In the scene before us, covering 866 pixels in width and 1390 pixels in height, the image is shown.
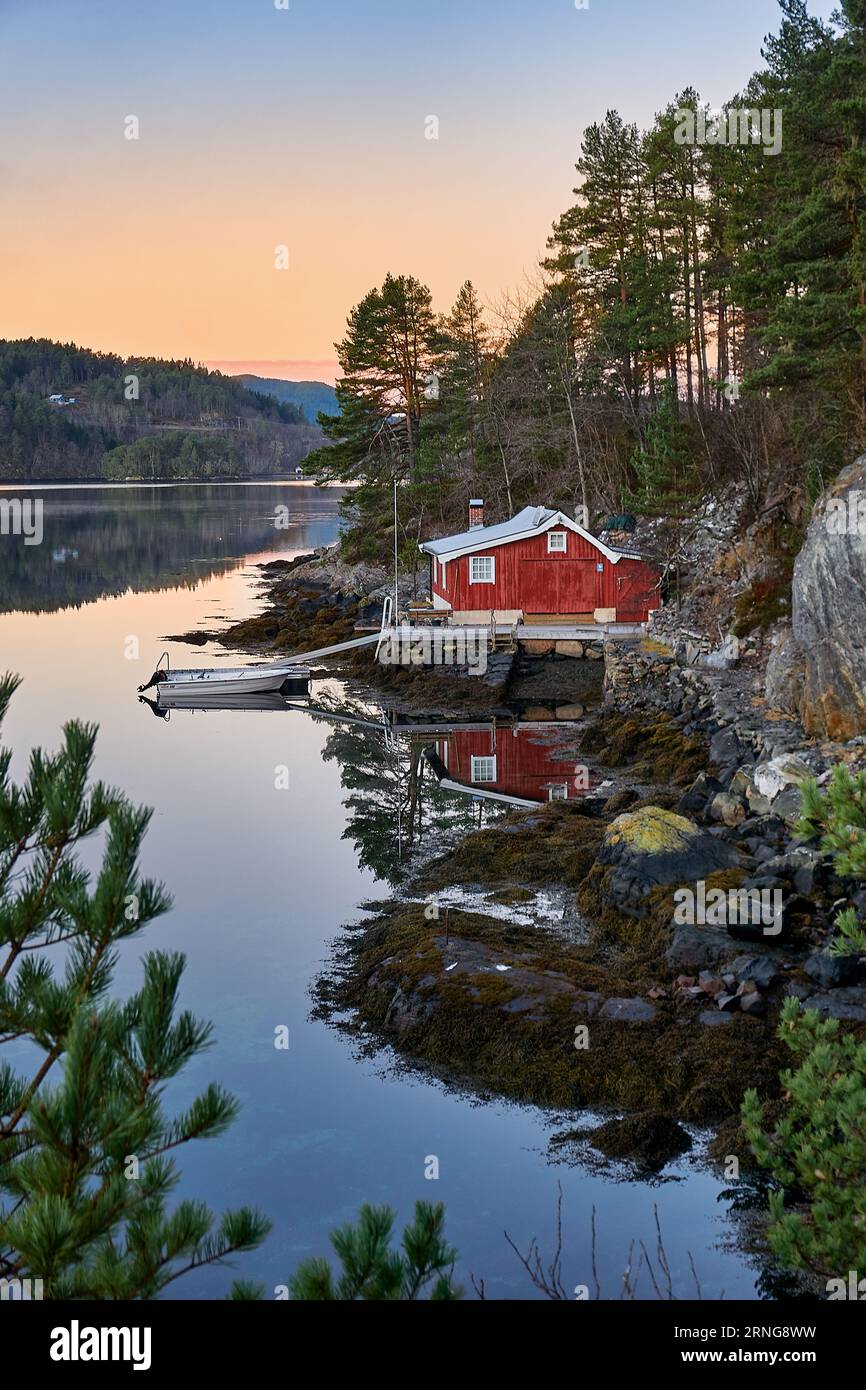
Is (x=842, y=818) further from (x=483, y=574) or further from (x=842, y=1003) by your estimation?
(x=483, y=574)

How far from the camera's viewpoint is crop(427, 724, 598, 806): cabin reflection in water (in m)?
27.1

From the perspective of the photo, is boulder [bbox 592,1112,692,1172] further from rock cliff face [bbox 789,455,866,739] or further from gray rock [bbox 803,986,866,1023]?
rock cliff face [bbox 789,455,866,739]

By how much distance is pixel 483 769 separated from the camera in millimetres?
29828

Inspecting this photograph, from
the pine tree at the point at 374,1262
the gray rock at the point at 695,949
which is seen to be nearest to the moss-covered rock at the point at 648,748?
the gray rock at the point at 695,949

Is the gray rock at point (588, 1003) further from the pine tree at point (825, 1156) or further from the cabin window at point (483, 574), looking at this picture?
the cabin window at point (483, 574)

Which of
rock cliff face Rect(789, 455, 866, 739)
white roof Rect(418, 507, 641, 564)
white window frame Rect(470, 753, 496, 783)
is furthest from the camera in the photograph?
white roof Rect(418, 507, 641, 564)

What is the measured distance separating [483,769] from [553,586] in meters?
14.8

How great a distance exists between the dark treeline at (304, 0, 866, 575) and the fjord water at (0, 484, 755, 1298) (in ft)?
49.8

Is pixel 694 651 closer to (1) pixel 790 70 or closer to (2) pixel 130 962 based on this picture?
(1) pixel 790 70

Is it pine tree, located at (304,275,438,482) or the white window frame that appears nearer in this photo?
the white window frame

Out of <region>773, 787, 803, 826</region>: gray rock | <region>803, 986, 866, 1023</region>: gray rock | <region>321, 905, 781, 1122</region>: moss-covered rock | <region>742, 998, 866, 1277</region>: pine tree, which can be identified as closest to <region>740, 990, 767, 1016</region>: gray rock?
<region>321, 905, 781, 1122</region>: moss-covered rock

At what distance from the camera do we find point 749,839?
19.4 meters

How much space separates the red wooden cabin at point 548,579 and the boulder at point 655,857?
80.1ft

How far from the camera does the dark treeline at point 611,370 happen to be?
38.2 metres
